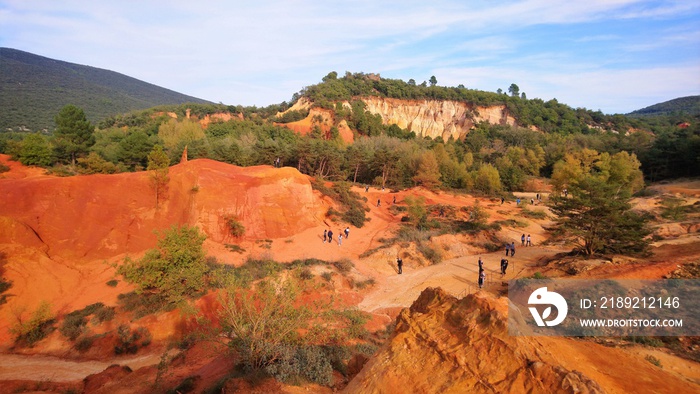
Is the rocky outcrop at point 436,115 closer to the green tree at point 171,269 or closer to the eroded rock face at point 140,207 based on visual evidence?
the eroded rock face at point 140,207

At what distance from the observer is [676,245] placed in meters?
17.0

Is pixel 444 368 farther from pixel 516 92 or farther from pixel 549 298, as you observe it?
pixel 516 92

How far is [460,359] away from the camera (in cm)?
542

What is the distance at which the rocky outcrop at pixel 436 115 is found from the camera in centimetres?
9238

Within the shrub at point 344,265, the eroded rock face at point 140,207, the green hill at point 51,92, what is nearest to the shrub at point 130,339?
the eroded rock face at point 140,207

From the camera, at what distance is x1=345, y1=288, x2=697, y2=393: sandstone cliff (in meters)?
4.76

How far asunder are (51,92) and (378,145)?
284 ft

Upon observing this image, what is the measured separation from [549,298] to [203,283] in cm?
1489

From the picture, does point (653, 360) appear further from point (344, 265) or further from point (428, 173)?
point (428, 173)

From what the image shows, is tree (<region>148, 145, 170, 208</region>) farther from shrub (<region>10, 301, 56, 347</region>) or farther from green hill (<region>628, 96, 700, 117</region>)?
green hill (<region>628, 96, 700, 117</region>)

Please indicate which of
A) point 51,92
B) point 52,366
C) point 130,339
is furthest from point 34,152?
point 51,92

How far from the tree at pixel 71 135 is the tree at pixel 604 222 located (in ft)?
141

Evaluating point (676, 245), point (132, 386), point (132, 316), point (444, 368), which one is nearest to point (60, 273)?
point (132, 316)

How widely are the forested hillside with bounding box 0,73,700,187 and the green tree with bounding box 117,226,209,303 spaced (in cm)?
1953
